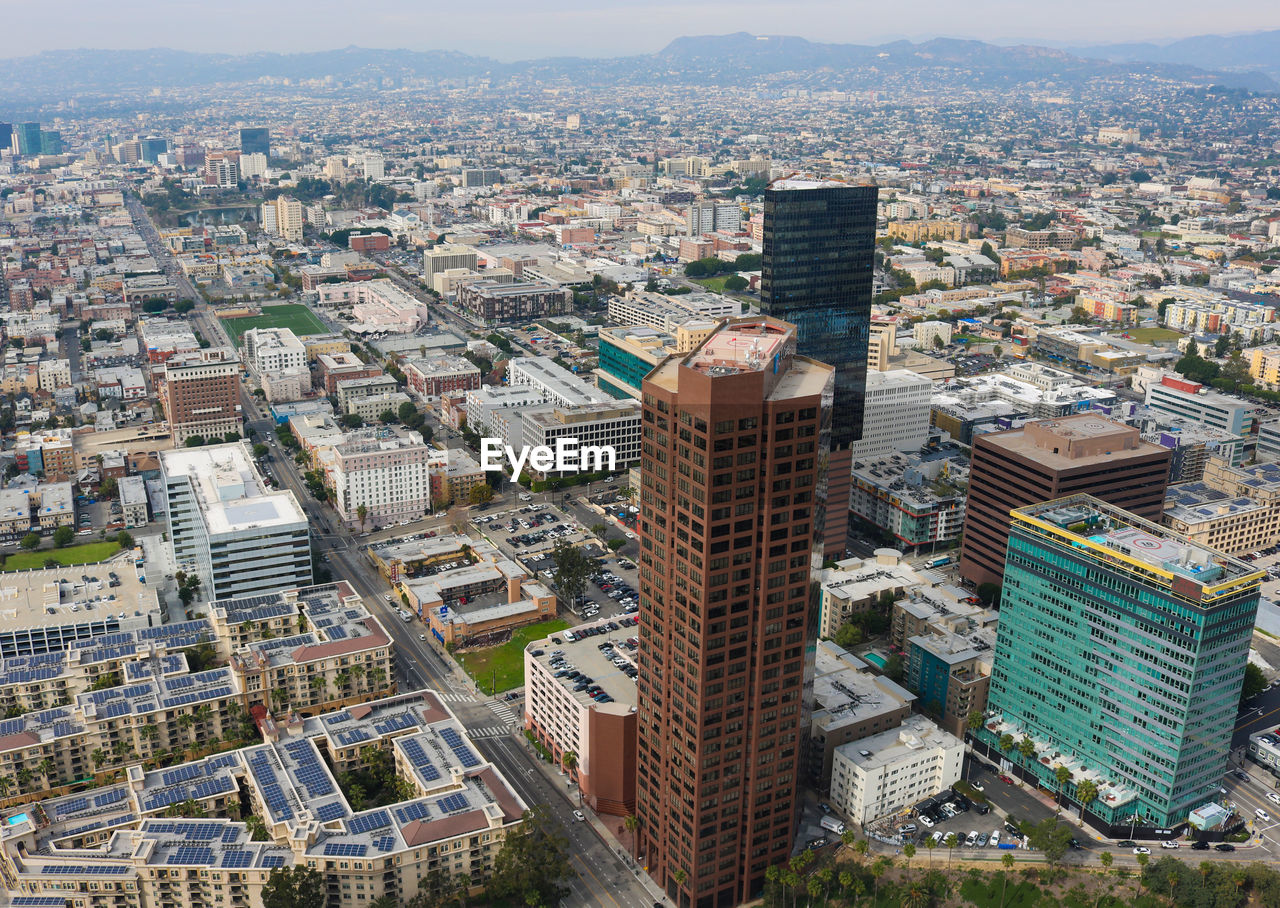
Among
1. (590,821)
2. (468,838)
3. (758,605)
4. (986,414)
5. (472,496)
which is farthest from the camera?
(986,414)

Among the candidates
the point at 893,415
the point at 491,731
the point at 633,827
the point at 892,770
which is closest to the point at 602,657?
the point at 491,731

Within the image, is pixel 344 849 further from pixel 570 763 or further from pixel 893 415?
pixel 893 415

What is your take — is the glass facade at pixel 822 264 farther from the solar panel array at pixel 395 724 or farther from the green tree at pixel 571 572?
the solar panel array at pixel 395 724

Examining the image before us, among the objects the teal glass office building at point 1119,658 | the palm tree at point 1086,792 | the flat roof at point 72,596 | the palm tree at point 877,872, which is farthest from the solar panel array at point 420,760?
the palm tree at point 1086,792

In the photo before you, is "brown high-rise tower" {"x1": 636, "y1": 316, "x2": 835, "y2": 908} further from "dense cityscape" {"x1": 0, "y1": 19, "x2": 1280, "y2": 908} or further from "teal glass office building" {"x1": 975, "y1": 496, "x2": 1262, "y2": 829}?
"teal glass office building" {"x1": 975, "y1": 496, "x2": 1262, "y2": 829}

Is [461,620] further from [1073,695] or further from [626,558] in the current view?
[1073,695]

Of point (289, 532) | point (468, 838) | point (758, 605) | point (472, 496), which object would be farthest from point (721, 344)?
point (472, 496)

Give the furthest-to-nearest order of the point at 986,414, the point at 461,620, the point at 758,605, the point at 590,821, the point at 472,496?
the point at 986,414
the point at 472,496
the point at 461,620
the point at 590,821
the point at 758,605
